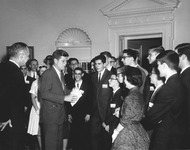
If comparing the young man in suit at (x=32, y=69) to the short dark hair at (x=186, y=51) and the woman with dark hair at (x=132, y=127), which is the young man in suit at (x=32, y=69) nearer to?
the woman with dark hair at (x=132, y=127)

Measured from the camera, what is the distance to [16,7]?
642 cm

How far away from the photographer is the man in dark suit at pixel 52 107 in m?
2.87

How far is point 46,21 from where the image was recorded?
6.38m

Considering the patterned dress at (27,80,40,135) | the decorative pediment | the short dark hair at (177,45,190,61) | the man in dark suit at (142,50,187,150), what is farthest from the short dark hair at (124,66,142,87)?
the decorative pediment

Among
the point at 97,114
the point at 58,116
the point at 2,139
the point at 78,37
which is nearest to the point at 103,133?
the point at 97,114

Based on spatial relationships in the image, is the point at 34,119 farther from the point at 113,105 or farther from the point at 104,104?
the point at 113,105

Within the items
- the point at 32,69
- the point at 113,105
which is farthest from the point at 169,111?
the point at 32,69

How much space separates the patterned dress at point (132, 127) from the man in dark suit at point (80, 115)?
5.06 feet

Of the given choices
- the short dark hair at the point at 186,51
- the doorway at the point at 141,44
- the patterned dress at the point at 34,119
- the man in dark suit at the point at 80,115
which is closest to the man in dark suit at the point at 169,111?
the short dark hair at the point at 186,51

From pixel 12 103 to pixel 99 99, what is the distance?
151 centimetres

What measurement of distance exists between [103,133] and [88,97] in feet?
2.16

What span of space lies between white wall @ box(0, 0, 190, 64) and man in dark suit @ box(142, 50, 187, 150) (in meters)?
3.84

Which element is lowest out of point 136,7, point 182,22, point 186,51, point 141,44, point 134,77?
point 134,77

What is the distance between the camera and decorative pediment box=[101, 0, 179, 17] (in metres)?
5.03
